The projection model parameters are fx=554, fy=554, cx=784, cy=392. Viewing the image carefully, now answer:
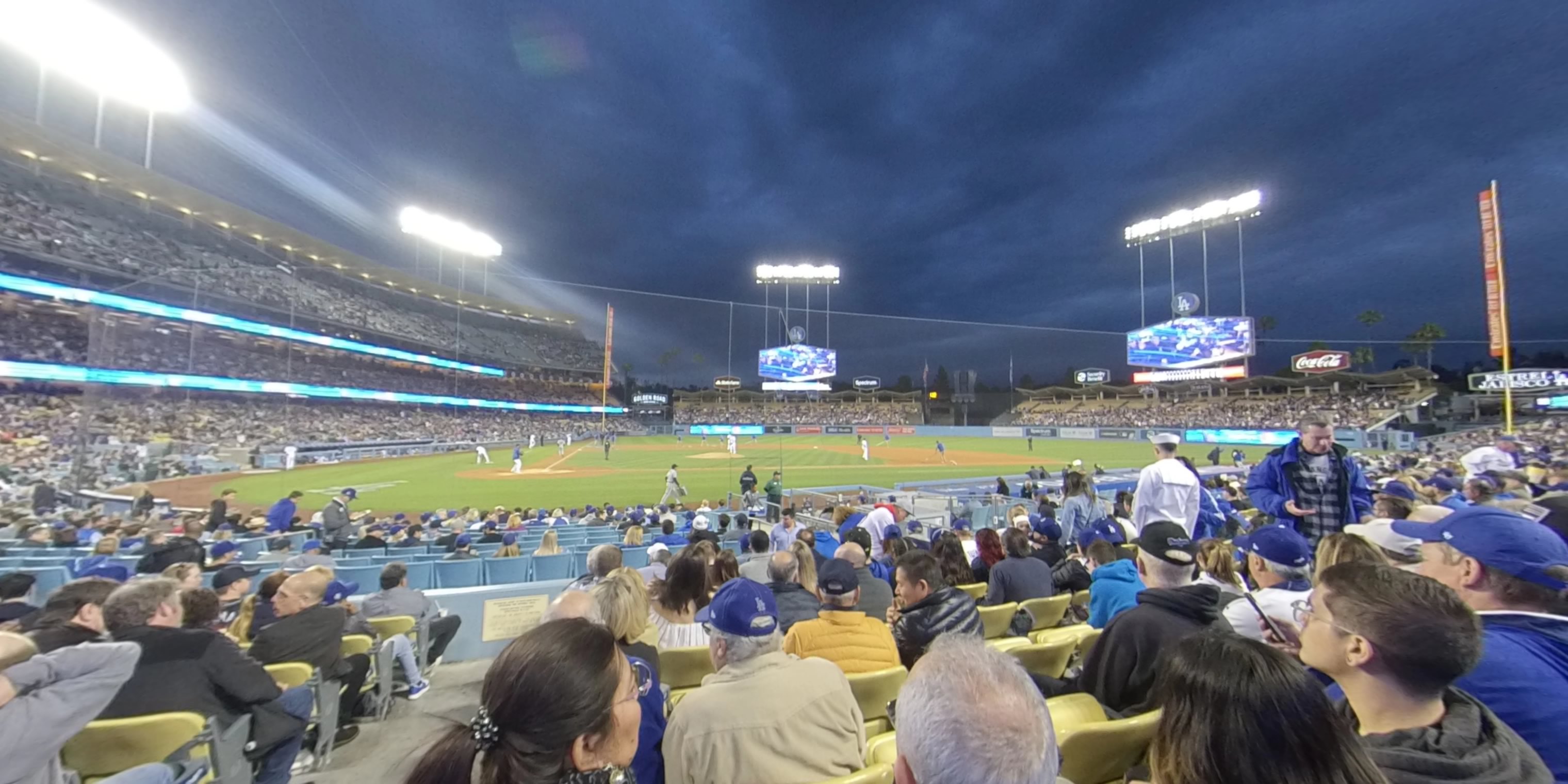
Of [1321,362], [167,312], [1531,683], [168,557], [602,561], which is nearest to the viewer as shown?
[1531,683]

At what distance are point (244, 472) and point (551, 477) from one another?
14173 millimetres

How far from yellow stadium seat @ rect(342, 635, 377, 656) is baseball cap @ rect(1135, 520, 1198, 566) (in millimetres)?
6317

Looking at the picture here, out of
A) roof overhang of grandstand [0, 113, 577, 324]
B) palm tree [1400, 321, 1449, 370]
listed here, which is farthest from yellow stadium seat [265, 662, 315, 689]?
palm tree [1400, 321, 1449, 370]

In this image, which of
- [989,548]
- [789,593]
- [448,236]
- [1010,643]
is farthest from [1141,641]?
[448,236]

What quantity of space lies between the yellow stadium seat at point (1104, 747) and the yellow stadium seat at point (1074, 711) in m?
0.12

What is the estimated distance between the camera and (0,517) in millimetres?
13070

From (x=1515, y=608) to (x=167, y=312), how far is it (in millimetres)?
33043

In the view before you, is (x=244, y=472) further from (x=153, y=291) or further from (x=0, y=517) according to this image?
(x=0, y=517)

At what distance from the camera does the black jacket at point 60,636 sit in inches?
136

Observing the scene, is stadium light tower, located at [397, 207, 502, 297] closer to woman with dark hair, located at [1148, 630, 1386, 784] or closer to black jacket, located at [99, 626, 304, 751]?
black jacket, located at [99, 626, 304, 751]

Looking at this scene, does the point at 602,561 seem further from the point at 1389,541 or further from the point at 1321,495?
the point at 1321,495

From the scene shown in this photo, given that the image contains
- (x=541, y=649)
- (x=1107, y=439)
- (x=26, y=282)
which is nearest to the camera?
(x=541, y=649)

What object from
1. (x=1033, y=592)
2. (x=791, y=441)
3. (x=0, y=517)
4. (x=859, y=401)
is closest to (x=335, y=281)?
(x=0, y=517)

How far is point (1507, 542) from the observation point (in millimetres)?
2322
